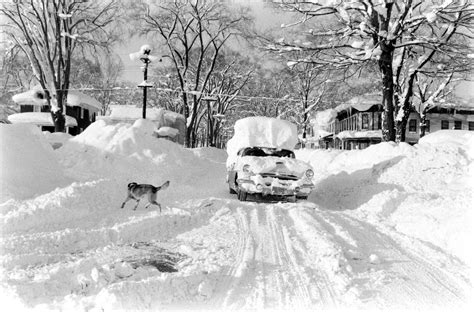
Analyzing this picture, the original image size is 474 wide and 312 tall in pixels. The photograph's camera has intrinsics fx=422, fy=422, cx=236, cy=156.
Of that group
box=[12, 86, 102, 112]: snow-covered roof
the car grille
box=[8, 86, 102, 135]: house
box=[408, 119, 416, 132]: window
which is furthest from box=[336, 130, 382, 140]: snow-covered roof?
the car grille

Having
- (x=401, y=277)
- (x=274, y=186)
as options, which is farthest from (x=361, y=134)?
(x=401, y=277)

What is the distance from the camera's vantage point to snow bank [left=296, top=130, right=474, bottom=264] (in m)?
7.16

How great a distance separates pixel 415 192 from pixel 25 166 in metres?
9.49

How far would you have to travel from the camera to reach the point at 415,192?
10484 mm

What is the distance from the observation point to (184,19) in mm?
31031

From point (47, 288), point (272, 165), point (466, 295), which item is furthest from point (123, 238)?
point (272, 165)

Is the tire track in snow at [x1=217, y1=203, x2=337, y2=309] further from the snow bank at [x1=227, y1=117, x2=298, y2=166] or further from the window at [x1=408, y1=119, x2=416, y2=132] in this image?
the window at [x1=408, y1=119, x2=416, y2=132]

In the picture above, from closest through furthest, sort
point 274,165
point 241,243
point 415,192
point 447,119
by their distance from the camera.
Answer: point 241,243 → point 415,192 → point 274,165 → point 447,119

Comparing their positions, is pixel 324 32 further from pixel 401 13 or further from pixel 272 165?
pixel 272 165

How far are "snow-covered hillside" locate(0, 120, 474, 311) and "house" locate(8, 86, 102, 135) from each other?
1253 inches

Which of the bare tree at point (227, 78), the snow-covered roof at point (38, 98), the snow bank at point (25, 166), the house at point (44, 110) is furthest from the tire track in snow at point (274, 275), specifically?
the snow-covered roof at point (38, 98)

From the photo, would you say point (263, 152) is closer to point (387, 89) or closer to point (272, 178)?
point (272, 178)

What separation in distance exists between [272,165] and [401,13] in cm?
909

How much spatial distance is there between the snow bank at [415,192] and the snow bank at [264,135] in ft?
6.19
